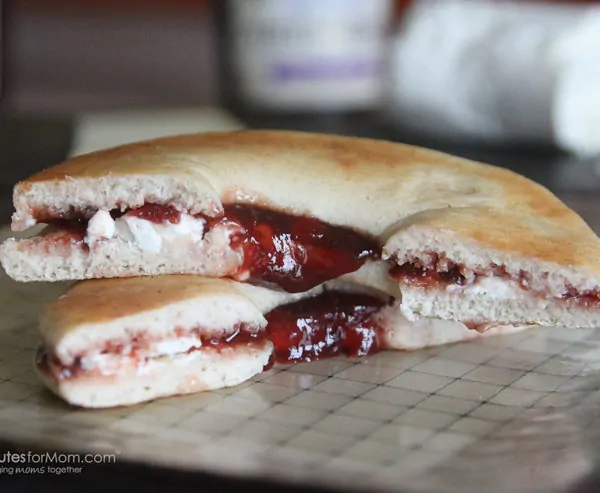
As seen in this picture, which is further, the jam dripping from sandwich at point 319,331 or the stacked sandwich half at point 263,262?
the jam dripping from sandwich at point 319,331

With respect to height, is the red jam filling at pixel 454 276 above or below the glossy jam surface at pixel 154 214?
below

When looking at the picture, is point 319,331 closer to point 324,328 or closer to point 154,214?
point 324,328

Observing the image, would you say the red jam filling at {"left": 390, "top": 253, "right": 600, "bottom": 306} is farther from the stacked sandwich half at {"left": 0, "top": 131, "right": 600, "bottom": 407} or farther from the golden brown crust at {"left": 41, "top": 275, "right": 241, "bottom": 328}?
the golden brown crust at {"left": 41, "top": 275, "right": 241, "bottom": 328}

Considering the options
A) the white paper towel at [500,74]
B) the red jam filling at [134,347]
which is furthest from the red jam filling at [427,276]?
the white paper towel at [500,74]

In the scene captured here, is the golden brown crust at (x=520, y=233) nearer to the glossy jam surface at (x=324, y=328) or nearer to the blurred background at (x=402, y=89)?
the glossy jam surface at (x=324, y=328)

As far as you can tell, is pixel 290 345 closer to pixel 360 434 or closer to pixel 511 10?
pixel 360 434
